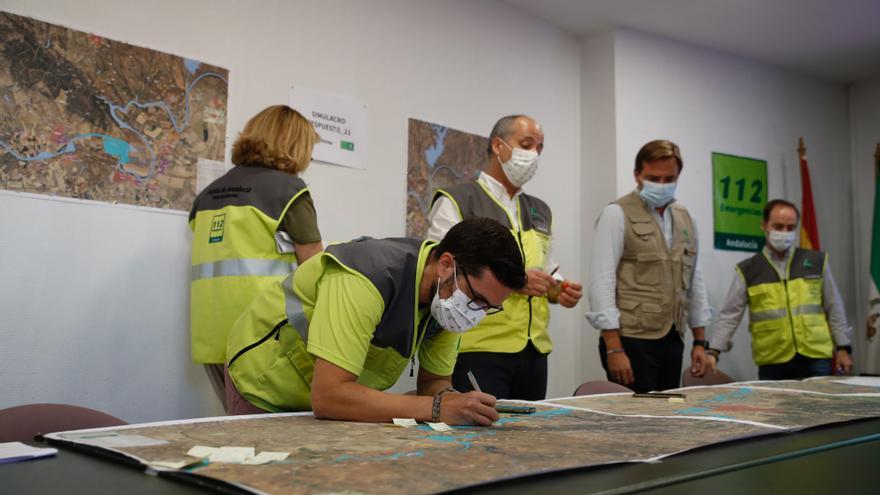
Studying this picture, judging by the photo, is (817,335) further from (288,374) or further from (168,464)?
(168,464)

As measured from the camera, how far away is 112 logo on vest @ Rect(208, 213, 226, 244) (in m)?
2.45

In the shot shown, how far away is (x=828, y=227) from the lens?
5.54 metres

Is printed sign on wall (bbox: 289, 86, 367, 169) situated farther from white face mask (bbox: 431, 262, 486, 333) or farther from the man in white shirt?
white face mask (bbox: 431, 262, 486, 333)

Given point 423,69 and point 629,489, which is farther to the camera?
point 423,69

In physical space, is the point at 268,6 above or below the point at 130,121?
above

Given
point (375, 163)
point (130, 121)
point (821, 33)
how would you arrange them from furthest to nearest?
point (821, 33) → point (375, 163) → point (130, 121)

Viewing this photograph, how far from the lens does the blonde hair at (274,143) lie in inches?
98.9

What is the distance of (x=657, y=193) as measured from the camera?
3.30 metres

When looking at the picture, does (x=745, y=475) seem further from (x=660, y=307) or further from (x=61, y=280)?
(x=61, y=280)

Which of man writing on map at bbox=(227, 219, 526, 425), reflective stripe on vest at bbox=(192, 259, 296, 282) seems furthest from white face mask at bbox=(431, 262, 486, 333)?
reflective stripe on vest at bbox=(192, 259, 296, 282)

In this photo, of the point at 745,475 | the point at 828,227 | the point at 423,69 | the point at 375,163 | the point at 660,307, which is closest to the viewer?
the point at 745,475

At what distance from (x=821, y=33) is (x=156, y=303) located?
423 centimetres

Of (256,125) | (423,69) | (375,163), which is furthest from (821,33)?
(256,125)

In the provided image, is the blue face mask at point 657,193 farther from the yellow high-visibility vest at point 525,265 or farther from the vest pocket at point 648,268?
the yellow high-visibility vest at point 525,265
